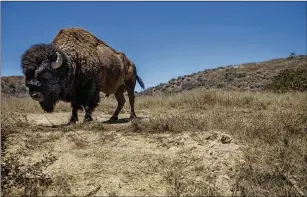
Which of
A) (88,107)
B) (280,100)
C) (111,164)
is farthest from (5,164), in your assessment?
(280,100)

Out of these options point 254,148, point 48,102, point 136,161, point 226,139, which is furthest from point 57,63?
point 254,148

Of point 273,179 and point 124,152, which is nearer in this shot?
point 273,179

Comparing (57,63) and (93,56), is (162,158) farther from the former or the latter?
(93,56)

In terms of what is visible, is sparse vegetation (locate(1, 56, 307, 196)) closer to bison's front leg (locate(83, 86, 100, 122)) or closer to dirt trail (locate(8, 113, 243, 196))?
dirt trail (locate(8, 113, 243, 196))

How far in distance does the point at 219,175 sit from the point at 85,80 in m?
4.76

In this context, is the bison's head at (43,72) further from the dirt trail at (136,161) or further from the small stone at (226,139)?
the small stone at (226,139)

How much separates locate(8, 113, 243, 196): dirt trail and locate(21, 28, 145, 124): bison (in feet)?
5.86

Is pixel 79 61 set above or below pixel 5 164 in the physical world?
above

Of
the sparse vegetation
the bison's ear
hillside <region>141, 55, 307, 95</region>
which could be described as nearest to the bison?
the bison's ear

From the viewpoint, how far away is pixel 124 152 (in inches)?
203

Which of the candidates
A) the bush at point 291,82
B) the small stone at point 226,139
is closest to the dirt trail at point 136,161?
the small stone at point 226,139

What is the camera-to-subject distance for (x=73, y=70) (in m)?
8.29

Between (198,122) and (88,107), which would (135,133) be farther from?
(88,107)

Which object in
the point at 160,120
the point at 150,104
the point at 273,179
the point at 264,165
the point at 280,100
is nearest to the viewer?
the point at 273,179
